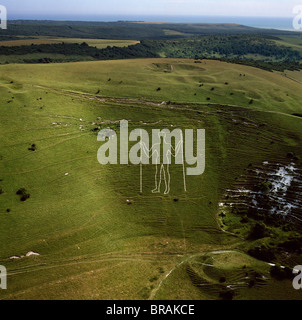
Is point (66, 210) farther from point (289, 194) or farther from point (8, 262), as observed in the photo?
point (289, 194)

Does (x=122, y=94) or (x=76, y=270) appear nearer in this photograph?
(x=76, y=270)

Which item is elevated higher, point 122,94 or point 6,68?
point 6,68

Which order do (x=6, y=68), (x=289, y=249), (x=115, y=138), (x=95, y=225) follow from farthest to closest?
(x=6, y=68) < (x=115, y=138) < (x=95, y=225) < (x=289, y=249)

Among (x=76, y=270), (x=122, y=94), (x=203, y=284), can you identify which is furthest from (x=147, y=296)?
(x=122, y=94)

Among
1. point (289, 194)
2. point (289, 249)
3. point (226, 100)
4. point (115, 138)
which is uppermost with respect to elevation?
point (226, 100)

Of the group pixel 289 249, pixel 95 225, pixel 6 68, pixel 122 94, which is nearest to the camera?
pixel 289 249
